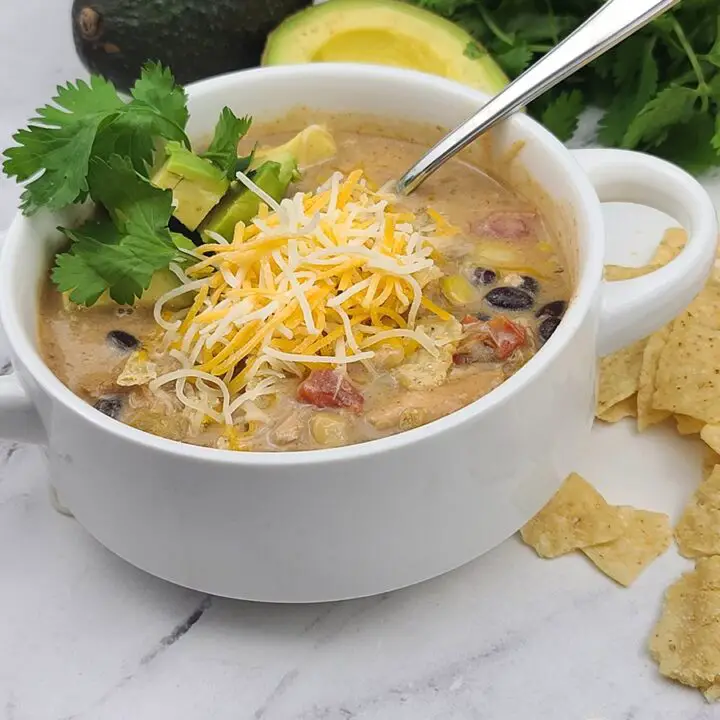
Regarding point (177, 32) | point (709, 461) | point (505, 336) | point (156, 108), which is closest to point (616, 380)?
point (709, 461)

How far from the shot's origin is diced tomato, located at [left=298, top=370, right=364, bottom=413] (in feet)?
4.33

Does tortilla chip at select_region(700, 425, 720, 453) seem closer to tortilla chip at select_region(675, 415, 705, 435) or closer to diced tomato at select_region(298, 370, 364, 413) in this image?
tortilla chip at select_region(675, 415, 705, 435)

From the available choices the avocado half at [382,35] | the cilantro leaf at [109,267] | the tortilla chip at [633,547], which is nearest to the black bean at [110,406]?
the cilantro leaf at [109,267]

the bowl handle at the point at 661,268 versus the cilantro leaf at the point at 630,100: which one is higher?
the bowl handle at the point at 661,268

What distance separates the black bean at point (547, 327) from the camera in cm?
141

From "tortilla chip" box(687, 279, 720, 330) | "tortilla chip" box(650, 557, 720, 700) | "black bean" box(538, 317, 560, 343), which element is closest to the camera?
"tortilla chip" box(650, 557, 720, 700)

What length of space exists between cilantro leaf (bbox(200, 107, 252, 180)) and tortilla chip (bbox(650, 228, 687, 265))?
0.69 m

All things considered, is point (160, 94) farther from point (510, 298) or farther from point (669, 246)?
point (669, 246)

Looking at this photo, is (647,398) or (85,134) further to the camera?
(647,398)

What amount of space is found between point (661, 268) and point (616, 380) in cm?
27

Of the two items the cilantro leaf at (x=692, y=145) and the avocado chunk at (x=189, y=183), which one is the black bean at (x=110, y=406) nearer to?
the avocado chunk at (x=189, y=183)

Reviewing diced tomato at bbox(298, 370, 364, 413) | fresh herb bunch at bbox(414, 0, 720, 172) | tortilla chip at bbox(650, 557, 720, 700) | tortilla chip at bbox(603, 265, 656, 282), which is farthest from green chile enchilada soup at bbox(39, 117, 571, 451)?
fresh herb bunch at bbox(414, 0, 720, 172)

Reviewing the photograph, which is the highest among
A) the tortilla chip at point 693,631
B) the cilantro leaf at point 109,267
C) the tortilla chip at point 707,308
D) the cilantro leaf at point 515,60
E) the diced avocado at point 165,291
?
the cilantro leaf at point 109,267

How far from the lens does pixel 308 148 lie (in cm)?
170
